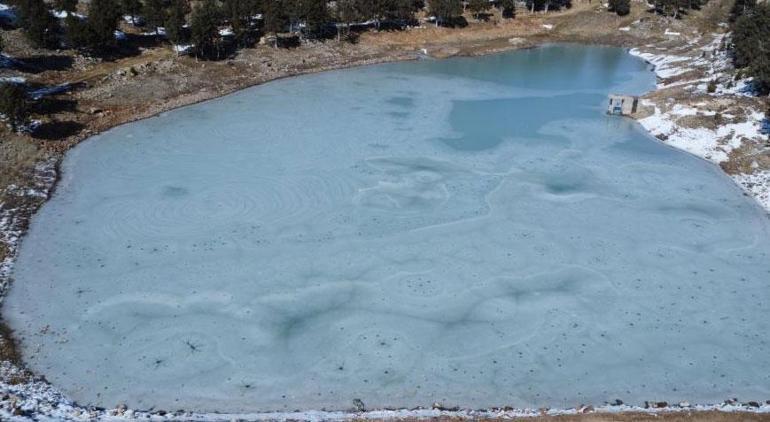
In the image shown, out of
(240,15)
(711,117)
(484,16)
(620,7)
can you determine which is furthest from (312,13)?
(620,7)

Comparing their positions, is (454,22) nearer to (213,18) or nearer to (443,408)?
(213,18)

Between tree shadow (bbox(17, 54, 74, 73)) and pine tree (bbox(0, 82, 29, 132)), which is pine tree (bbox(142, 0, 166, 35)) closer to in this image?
tree shadow (bbox(17, 54, 74, 73))

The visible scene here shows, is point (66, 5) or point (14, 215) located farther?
point (66, 5)

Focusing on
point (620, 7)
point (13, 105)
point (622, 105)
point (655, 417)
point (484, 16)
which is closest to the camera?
point (655, 417)

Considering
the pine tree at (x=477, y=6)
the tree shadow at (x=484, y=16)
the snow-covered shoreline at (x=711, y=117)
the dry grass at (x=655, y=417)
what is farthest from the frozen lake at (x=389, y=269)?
the tree shadow at (x=484, y=16)

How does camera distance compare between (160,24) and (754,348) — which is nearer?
(754,348)

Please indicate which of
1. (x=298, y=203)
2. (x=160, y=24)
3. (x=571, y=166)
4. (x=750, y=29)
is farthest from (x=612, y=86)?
(x=160, y=24)

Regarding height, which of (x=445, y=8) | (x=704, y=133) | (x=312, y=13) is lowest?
(x=704, y=133)

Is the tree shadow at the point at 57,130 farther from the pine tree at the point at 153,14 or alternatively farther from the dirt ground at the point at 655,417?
the dirt ground at the point at 655,417

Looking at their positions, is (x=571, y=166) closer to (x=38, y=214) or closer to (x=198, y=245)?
(x=198, y=245)
